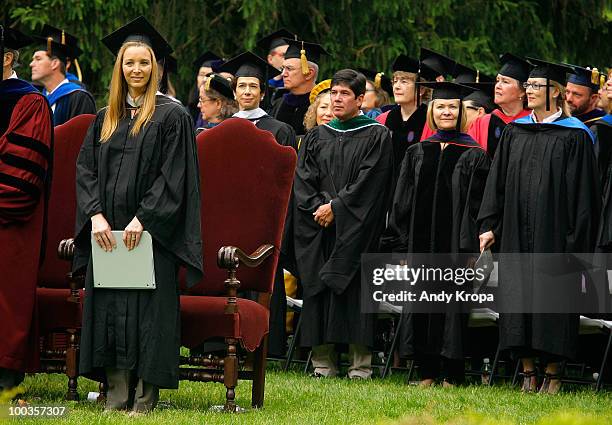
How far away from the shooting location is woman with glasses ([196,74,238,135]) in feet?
38.9

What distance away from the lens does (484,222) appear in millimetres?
10641

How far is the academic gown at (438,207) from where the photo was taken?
35.3 ft

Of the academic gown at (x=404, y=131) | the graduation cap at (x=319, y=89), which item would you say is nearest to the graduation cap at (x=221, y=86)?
the graduation cap at (x=319, y=89)

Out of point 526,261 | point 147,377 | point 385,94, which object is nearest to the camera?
point 147,377

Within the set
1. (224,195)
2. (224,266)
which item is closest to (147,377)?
(224,266)

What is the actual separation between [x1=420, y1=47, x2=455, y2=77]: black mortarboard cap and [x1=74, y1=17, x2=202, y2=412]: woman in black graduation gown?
4.84m

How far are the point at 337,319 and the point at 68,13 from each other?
7754 millimetres

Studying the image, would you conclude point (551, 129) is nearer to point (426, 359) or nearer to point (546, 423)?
point (426, 359)

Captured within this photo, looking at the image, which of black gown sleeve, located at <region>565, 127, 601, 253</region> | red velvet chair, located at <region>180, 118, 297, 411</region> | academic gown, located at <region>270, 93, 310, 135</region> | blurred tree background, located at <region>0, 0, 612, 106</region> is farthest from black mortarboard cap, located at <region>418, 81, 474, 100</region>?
blurred tree background, located at <region>0, 0, 612, 106</region>

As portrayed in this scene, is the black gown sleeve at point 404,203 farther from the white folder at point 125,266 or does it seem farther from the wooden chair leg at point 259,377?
the white folder at point 125,266

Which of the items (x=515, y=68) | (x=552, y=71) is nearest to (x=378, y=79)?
(x=515, y=68)

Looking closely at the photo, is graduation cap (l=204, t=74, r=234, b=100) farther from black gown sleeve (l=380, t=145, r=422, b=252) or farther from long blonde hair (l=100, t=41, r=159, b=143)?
long blonde hair (l=100, t=41, r=159, b=143)

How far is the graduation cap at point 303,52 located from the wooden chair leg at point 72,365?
16.3 ft

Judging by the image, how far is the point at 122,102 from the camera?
8.36 meters
